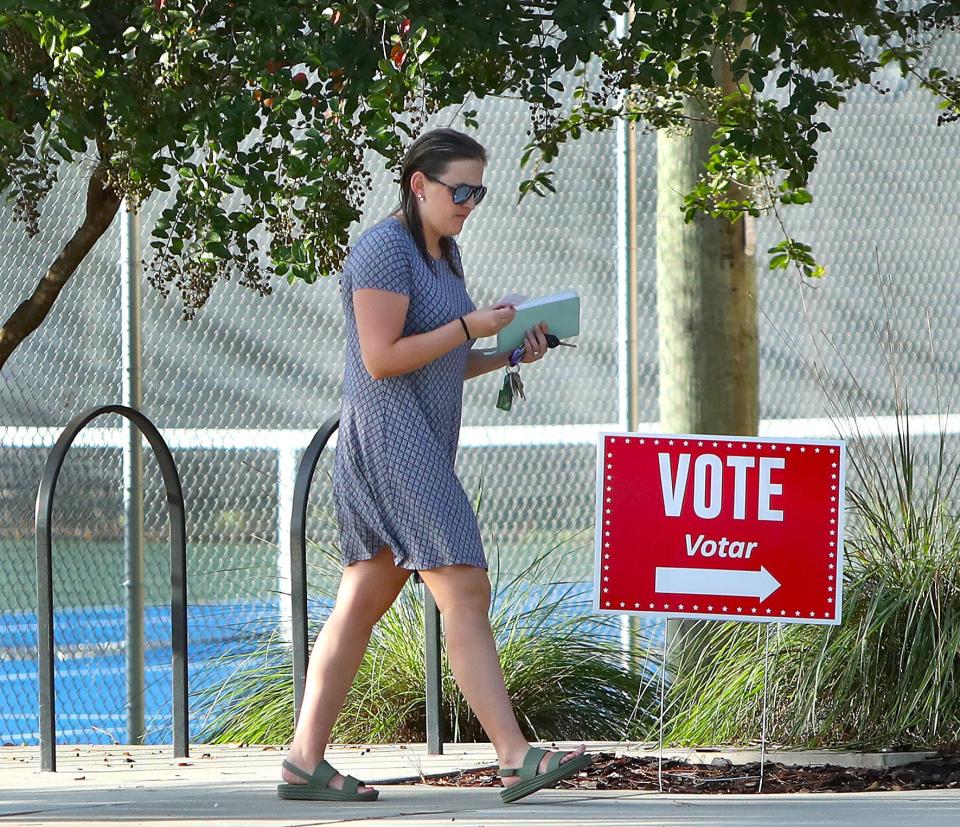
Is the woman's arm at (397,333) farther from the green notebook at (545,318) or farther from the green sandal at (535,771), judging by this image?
the green sandal at (535,771)

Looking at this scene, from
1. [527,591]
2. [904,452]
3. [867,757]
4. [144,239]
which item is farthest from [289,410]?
[867,757]

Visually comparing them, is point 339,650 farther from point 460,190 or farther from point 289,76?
point 289,76

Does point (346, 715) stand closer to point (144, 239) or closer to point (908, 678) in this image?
point (908, 678)

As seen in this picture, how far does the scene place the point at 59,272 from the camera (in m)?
4.46

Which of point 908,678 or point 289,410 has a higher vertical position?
point 289,410

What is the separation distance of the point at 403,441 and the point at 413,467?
0.07 m

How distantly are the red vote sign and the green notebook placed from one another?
0.34m

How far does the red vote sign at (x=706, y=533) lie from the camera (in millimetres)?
4156

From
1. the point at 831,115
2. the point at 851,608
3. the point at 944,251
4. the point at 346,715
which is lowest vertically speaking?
the point at 346,715

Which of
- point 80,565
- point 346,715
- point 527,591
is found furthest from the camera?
point 80,565

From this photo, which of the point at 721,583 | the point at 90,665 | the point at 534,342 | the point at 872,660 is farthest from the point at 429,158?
the point at 90,665

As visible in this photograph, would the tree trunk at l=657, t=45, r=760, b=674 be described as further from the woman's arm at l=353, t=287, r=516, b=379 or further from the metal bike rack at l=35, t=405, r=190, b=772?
the woman's arm at l=353, t=287, r=516, b=379

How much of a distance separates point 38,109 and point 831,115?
577cm

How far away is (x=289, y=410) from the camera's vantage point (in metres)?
8.62
